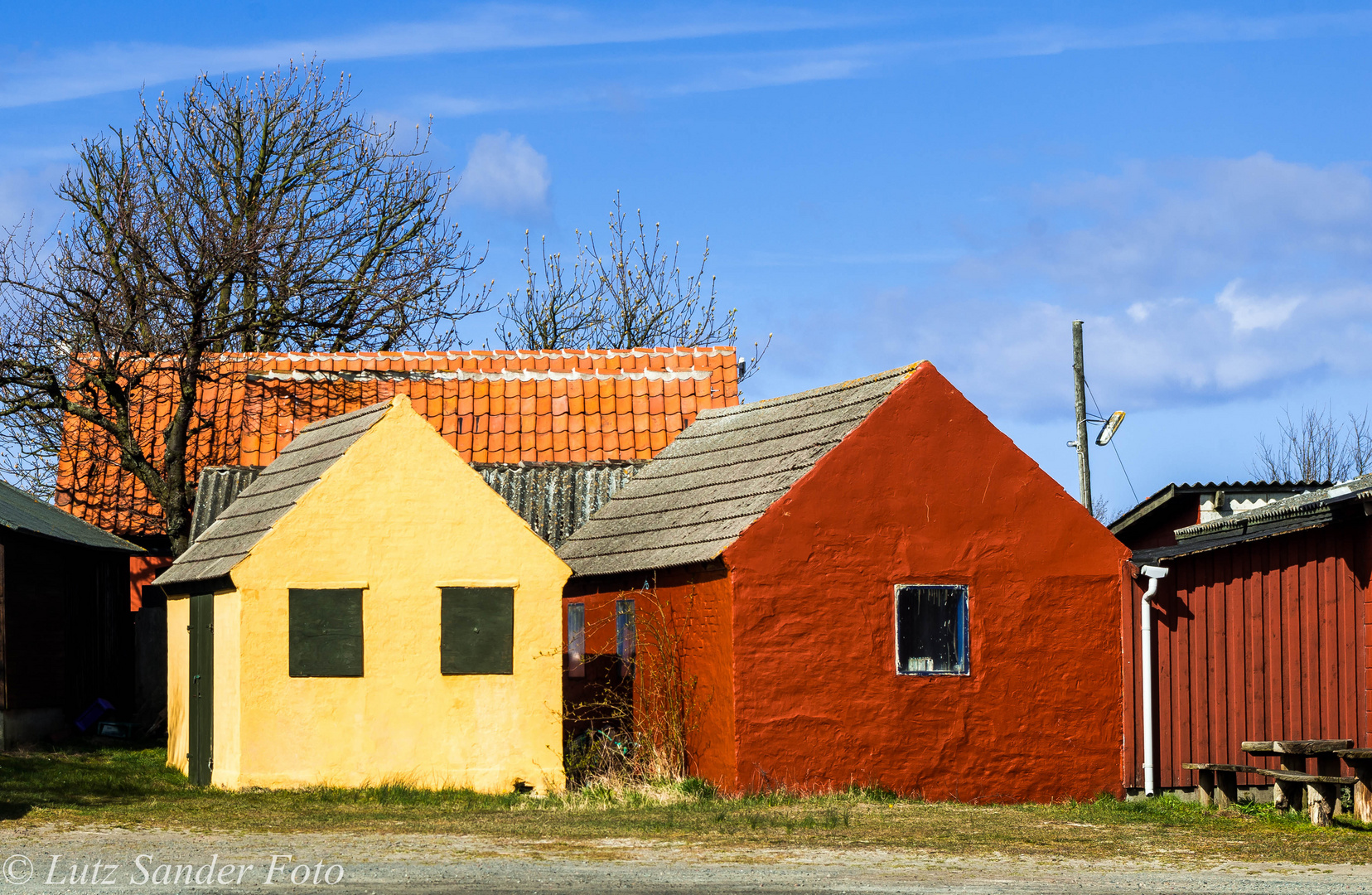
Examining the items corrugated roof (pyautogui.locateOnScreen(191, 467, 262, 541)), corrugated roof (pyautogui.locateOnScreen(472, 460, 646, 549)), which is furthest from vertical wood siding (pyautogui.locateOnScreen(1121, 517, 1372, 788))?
corrugated roof (pyautogui.locateOnScreen(191, 467, 262, 541))

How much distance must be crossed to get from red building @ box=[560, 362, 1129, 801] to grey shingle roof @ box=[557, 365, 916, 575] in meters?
0.09

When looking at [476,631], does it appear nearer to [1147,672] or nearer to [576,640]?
[576,640]

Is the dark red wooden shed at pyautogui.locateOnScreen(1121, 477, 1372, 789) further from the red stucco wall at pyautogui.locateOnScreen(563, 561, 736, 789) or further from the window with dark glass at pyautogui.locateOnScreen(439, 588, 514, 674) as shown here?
the window with dark glass at pyautogui.locateOnScreen(439, 588, 514, 674)

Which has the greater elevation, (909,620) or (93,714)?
(909,620)

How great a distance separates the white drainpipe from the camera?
17.3m

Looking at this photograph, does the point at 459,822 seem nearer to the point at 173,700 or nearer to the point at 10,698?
the point at 173,700

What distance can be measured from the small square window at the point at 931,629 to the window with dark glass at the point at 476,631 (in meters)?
4.22

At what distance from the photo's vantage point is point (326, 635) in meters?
17.3

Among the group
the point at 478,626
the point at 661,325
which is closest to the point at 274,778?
the point at 478,626

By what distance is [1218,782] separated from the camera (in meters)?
16.6

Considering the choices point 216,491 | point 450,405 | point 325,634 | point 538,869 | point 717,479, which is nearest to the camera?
point 538,869

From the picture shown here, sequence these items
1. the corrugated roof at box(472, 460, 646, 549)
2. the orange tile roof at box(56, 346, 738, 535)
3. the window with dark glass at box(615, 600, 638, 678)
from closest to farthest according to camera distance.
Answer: the window with dark glass at box(615, 600, 638, 678) → the corrugated roof at box(472, 460, 646, 549) → the orange tile roof at box(56, 346, 738, 535)

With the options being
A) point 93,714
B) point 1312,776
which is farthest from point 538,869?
point 93,714

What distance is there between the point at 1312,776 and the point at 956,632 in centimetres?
411
